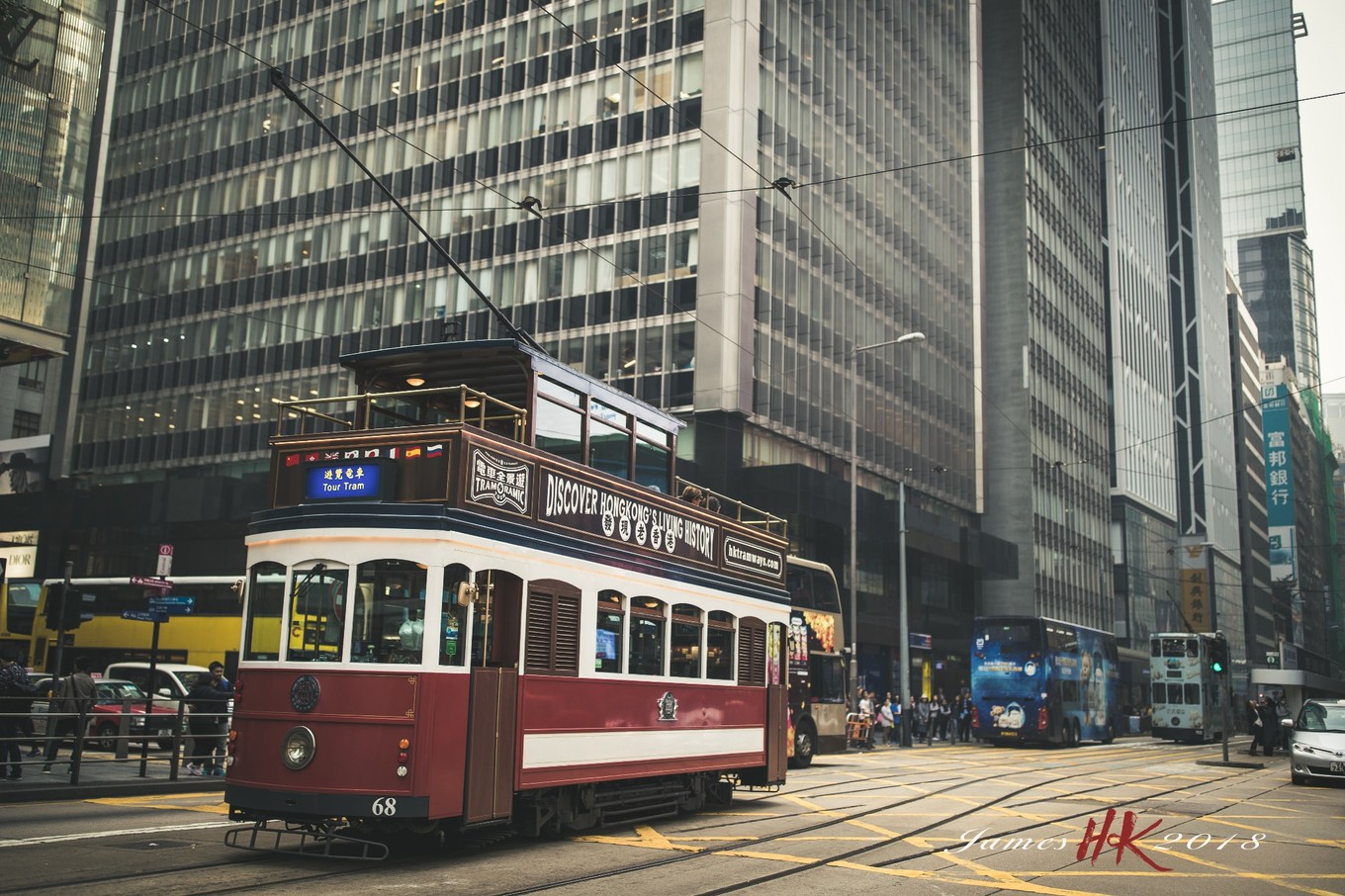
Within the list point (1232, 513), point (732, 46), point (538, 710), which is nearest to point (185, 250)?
point (732, 46)

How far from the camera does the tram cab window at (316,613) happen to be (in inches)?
406

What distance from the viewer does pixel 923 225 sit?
62125 mm

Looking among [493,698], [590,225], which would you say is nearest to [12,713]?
[493,698]

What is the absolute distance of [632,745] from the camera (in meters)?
13.2

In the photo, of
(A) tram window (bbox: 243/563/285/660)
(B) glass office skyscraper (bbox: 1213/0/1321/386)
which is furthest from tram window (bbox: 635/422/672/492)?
(B) glass office skyscraper (bbox: 1213/0/1321/386)

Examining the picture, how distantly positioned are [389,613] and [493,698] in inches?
52.3

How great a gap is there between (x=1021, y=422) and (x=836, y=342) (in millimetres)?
24380

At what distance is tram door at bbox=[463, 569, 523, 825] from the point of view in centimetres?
1060

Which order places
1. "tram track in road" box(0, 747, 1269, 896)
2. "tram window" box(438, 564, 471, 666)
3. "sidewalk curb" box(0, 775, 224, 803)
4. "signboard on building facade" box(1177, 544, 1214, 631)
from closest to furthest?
"tram track in road" box(0, 747, 1269, 896), "tram window" box(438, 564, 471, 666), "sidewalk curb" box(0, 775, 224, 803), "signboard on building facade" box(1177, 544, 1214, 631)

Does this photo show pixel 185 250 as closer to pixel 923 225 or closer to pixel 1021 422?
pixel 923 225

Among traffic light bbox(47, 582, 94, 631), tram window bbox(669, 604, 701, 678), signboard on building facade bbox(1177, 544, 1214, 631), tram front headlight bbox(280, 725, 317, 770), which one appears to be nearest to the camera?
tram front headlight bbox(280, 725, 317, 770)

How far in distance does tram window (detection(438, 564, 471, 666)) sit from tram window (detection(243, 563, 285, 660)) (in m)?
1.49

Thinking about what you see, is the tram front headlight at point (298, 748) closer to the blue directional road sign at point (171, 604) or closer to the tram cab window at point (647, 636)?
the tram cab window at point (647, 636)

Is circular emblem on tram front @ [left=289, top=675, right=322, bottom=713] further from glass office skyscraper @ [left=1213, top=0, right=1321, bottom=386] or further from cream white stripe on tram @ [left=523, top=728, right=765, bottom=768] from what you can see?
glass office skyscraper @ [left=1213, top=0, right=1321, bottom=386]
